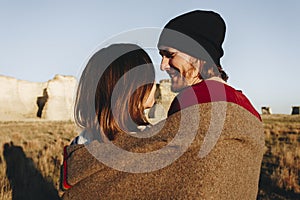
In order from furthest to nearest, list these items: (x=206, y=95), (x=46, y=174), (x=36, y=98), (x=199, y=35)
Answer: (x=36, y=98), (x=46, y=174), (x=199, y=35), (x=206, y=95)

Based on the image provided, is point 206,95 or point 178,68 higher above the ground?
point 178,68

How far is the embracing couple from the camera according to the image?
1939mm

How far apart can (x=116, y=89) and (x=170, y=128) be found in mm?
493

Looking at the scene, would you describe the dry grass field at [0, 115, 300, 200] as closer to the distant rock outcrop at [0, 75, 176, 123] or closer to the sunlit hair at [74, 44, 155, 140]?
the sunlit hair at [74, 44, 155, 140]

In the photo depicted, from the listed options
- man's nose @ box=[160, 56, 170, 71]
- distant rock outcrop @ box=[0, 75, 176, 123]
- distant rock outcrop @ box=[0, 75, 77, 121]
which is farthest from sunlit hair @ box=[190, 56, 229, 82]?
distant rock outcrop @ box=[0, 75, 77, 121]

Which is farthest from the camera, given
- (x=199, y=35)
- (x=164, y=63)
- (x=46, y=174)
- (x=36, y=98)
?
(x=36, y=98)

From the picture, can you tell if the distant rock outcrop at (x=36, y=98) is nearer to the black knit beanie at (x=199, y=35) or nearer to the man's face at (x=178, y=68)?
the man's face at (x=178, y=68)

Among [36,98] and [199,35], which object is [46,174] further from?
[36,98]

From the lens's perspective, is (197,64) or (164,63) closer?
(197,64)

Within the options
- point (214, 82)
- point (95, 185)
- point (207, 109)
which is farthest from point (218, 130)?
point (95, 185)

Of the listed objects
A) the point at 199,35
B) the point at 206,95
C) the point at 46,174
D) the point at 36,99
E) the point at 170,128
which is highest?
the point at 36,99

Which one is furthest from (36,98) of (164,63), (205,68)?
(205,68)

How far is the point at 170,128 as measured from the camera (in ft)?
6.41

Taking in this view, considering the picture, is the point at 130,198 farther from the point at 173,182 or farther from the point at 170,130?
the point at 170,130
